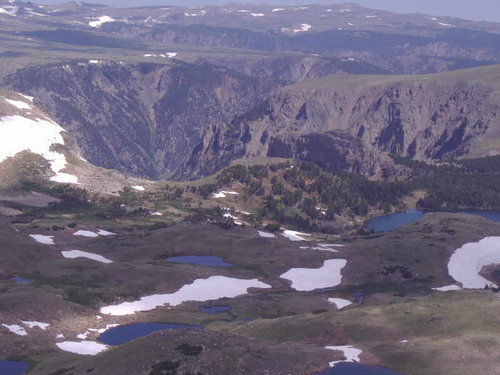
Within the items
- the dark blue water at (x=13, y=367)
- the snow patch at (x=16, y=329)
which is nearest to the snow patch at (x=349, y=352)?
the dark blue water at (x=13, y=367)

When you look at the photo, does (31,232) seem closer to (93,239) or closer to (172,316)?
(93,239)

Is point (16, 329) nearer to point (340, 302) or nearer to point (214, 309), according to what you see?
point (214, 309)

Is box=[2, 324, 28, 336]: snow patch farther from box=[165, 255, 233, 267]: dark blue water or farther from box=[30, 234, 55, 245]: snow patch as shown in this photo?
box=[30, 234, 55, 245]: snow patch

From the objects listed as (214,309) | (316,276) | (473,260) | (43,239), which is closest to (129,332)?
(214,309)

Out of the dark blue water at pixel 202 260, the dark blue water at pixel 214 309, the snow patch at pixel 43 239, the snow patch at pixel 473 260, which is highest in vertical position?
the dark blue water at pixel 214 309

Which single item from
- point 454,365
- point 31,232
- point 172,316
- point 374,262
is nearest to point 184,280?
point 172,316

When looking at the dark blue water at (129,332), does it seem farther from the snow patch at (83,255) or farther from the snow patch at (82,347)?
the snow patch at (83,255)

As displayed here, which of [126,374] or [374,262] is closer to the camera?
[126,374]
